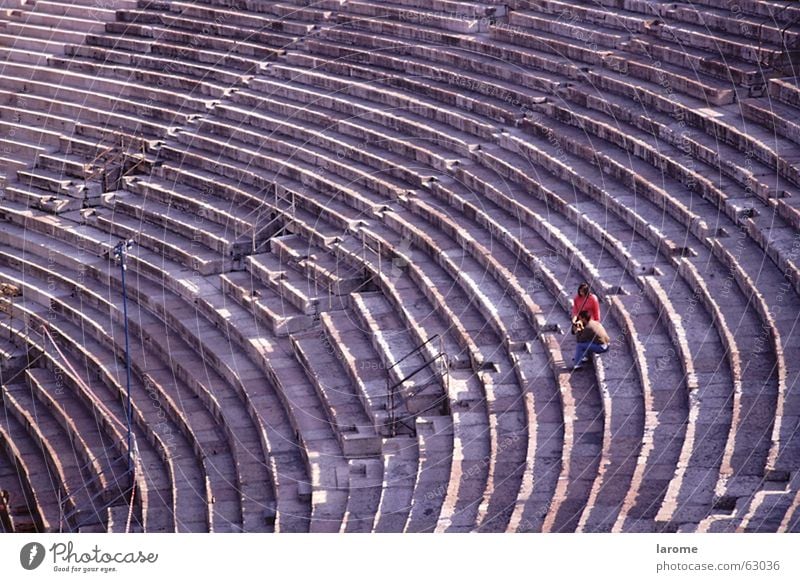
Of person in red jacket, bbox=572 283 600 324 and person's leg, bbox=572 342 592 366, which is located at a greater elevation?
person in red jacket, bbox=572 283 600 324

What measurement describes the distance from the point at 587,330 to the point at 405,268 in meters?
7.14

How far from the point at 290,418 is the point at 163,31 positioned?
1752cm

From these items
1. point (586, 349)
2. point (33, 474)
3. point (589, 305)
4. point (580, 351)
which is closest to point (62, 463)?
point (33, 474)

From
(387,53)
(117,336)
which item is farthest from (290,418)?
(387,53)

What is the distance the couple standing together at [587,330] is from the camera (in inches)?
1254

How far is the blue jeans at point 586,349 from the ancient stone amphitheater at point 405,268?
0.64ft

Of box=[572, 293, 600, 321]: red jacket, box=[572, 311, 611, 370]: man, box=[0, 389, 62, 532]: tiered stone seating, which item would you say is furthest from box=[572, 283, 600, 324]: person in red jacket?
box=[0, 389, 62, 532]: tiered stone seating

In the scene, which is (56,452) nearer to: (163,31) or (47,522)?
(47,522)

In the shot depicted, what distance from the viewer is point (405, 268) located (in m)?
38.4

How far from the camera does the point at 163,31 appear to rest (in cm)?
5062

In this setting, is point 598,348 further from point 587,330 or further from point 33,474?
point 33,474

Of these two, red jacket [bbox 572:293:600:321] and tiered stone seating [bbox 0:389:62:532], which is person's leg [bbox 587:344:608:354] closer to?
red jacket [bbox 572:293:600:321]

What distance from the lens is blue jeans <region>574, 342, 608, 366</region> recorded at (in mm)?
31969

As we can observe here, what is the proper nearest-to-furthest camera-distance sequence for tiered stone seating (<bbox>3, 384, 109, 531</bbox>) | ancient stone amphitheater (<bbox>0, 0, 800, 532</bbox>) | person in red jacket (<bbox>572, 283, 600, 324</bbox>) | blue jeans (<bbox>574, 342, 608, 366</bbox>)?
1. ancient stone amphitheater (<bbox>0, 0, 800, 532</bbox>)
2. blue jeans (<bbox>574, 342, 608, 366</bbox>)
3. person in red jacket (<bbox>572, 283, 600, 324</bbox>)
4. tiered stone seating (<bbox>3, 384, 109, 531</bbox>)
